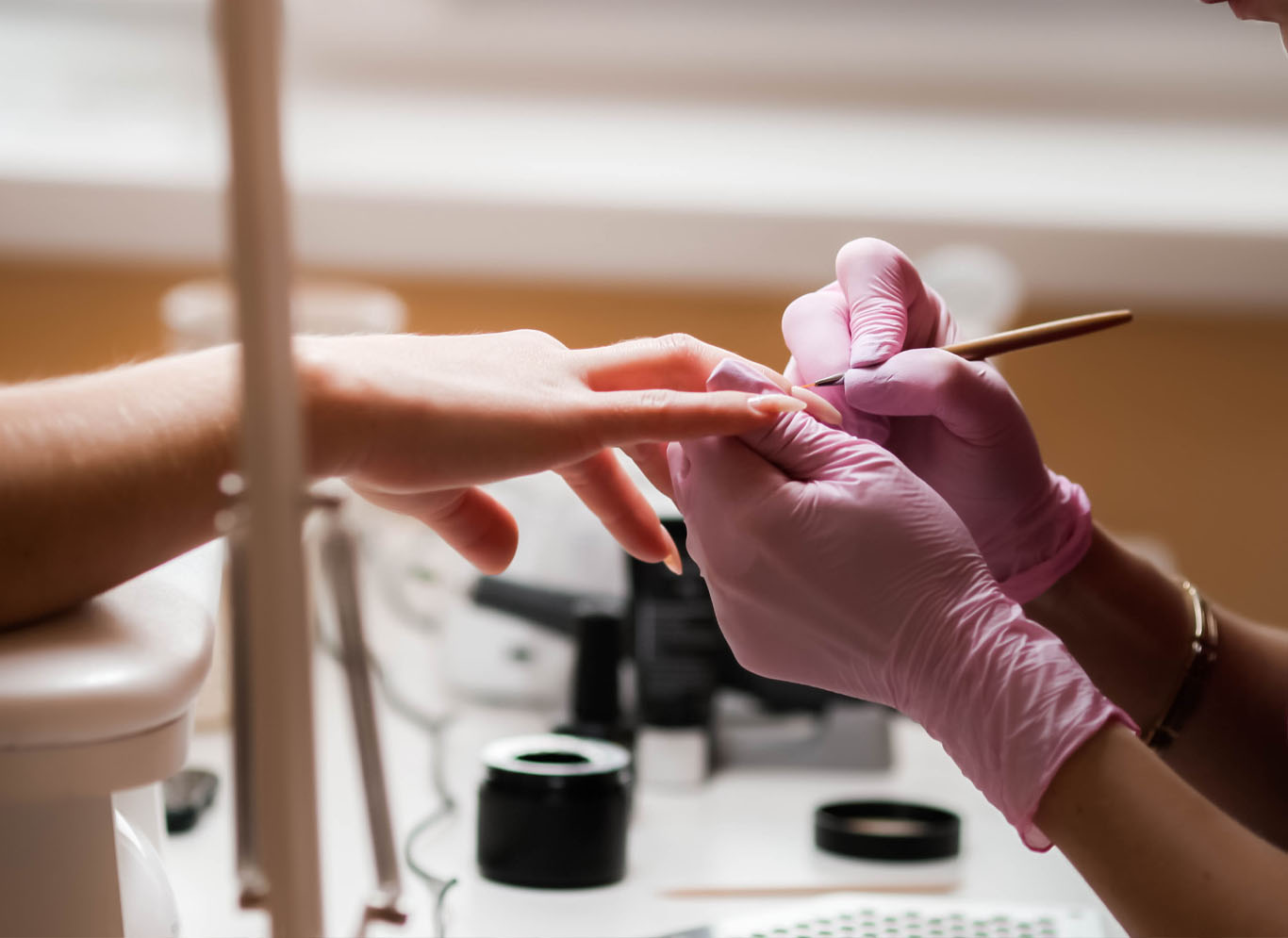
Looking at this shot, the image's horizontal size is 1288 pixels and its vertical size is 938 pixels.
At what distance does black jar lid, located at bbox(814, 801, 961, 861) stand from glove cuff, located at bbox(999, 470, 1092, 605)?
210 mm

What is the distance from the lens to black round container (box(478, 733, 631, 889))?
751 mm

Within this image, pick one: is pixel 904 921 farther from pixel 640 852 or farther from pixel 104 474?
pixel 104 474

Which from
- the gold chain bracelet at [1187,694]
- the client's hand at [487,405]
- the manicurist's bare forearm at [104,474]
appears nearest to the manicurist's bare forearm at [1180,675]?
the gold chain bracelet at [1187,694]

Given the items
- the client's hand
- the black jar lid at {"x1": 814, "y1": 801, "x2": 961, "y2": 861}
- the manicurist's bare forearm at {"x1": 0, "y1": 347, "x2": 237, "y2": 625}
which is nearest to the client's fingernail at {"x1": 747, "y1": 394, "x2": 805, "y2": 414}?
the client's hand

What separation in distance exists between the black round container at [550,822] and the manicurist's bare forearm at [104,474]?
0.30m

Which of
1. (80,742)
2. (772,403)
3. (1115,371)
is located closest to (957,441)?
(772,403)

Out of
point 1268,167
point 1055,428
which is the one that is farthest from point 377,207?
point 1268,167

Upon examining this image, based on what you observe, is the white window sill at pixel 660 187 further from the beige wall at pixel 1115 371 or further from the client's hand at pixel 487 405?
the client's hand at pixel 487 405

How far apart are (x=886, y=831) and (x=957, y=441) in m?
0.31

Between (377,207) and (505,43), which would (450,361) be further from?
(505,43)

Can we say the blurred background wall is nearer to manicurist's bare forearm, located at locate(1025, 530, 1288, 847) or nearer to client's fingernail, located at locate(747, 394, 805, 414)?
manicurist's bare forearm, located at locate(1025, 530, 1288, 847)

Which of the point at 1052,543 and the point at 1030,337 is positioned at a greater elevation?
the point at 1030,337

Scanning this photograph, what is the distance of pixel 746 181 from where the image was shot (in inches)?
65.5

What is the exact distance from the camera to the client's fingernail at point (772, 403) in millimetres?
590
